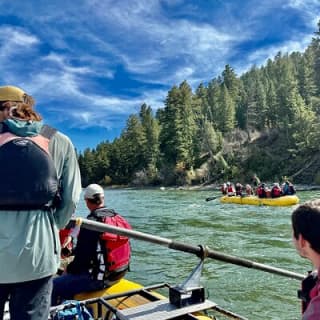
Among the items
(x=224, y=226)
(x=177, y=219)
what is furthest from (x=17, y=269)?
(x=177, y=219)

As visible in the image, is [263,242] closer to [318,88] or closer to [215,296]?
[215,296]

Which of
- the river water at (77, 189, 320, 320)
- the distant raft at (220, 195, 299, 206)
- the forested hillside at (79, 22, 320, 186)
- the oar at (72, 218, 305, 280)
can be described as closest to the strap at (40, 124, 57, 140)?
the oar at (72, 218, 305, 280)

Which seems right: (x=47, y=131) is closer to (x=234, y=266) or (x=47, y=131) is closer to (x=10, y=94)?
(x=10, y=94)

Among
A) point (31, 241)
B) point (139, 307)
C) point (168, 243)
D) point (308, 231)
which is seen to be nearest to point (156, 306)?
point (139, 307)

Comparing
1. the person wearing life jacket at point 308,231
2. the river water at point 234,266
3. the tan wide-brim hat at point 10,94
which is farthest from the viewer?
the river water at point 234,266

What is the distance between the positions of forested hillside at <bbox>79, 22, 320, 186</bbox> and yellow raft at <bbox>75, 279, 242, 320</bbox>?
54128mm

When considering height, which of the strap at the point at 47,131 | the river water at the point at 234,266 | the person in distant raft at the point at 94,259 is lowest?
the river water at the point at 234,266

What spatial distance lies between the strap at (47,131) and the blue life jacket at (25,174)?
7 cm

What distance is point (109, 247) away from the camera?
4.45 m

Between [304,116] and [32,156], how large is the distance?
64.0 meters

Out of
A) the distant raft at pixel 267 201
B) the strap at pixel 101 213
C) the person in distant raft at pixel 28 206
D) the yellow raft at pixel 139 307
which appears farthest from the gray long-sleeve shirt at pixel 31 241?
the distant raft at pixel 267 201

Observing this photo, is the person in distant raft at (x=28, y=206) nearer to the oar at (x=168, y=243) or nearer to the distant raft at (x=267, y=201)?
the oar at (x=168, y=243)

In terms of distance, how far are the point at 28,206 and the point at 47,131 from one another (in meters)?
0.48

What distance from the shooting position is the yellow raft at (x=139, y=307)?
3.15 metres
